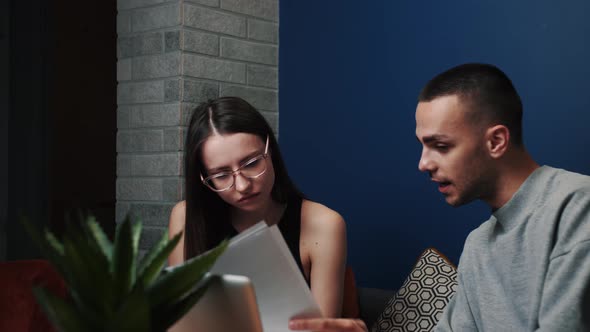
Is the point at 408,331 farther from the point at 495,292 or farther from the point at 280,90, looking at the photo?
the point at 280,90

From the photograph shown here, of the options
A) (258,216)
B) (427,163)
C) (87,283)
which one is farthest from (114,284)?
(258,216)

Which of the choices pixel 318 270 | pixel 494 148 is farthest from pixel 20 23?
pixel 494 148

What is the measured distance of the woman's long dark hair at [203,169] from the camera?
194 cm

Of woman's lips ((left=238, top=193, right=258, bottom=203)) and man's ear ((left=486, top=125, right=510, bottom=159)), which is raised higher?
man's ear ((left=486, top=125, right=510, bottom=159))

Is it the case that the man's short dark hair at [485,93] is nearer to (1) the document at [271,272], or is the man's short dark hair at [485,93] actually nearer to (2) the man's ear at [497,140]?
(2) the man's ear at [497,140]

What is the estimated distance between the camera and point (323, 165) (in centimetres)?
288

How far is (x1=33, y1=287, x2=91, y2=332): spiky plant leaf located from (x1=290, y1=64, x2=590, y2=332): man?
0.55m

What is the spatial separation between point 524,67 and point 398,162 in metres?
0.58

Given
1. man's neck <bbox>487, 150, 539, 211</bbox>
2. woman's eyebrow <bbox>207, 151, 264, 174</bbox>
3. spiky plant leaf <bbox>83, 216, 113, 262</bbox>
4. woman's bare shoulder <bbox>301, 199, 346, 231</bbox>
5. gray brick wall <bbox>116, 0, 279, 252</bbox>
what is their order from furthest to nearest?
gray brick wall <bbox>116, 0, 279, 252</bbox>, woman's bare shoulder <bbox>301, 199, 346, 231</bbox>, woman's eyebrow <bbox>207, 151, 264, 174</bbox>, man's neck <bbox>487, 150, 539, 211</bbox>, spiky plant leaf <bbox>83, 216, 113, 262</bbox>

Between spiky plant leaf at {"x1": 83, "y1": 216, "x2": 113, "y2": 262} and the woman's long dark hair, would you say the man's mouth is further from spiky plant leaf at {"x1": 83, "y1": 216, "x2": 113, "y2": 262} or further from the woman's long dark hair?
spiky plant leaf at {"x1": 83, "y1": 216, "x2": 113, "y2": 262}

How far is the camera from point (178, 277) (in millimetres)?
944

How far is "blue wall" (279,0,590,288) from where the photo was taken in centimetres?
217

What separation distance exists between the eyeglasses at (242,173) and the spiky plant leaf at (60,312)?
101cm

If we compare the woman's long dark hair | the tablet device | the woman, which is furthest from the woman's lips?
the tablet device
